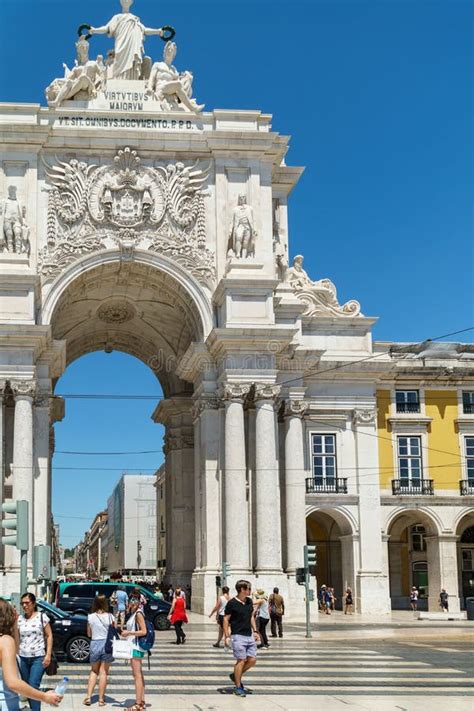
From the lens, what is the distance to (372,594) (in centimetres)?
4606

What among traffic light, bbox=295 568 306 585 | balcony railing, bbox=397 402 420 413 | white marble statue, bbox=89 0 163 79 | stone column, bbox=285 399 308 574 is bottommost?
traffic light, bbox=295 568 306 585

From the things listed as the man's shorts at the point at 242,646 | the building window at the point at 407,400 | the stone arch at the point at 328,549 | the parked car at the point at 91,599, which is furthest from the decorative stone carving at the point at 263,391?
the man's shorts at the point at 242,646

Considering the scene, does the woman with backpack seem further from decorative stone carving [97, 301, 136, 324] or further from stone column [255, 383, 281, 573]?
Result: decorative stone carving [97, 301, 136, 324]

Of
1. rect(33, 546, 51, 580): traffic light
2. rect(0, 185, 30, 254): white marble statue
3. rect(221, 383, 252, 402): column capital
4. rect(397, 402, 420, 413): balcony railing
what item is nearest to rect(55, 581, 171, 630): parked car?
rect(33, 546, 51, 580): traffic light

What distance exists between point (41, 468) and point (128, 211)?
1083cm

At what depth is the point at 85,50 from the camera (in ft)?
→ 148

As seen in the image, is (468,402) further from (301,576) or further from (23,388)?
(23,388)

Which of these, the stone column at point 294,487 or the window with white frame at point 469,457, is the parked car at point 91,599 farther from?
the window with white frame at point 469,457

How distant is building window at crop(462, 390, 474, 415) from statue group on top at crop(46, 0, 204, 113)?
18418 millimetres

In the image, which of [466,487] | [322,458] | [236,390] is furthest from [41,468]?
[466,487]

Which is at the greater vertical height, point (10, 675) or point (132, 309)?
point (132, 309)

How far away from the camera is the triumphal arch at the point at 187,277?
4091cm

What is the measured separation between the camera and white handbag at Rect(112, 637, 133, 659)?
17.4 metres

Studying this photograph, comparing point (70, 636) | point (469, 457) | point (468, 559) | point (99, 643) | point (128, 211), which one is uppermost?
point (128, 211)
